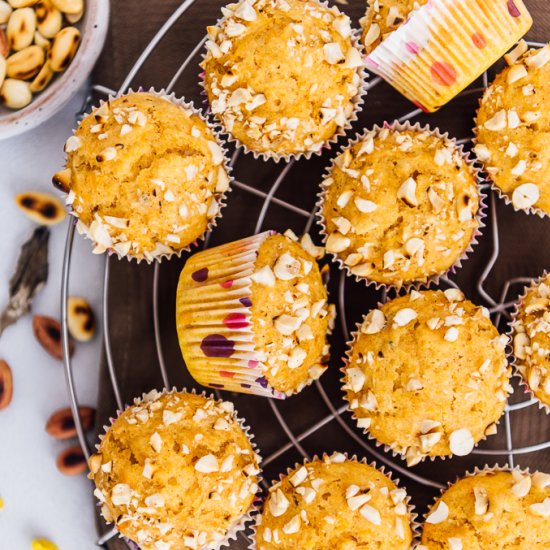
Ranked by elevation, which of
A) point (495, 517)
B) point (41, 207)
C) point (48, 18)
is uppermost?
point (48, 18)

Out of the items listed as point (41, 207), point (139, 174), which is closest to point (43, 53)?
point (41, 207)

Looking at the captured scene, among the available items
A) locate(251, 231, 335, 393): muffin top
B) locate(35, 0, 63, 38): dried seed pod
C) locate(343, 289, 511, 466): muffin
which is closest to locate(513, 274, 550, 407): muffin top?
locate(343, 289, 511, 466): muffin

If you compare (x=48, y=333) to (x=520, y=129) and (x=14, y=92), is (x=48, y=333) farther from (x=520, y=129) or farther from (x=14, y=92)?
(x=520, y=129)

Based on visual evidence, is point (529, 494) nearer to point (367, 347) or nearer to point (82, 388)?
point (367, 347)

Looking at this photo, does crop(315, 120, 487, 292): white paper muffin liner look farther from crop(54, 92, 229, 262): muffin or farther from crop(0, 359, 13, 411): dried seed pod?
crop(0, 359, 13, 411): dried seed pod

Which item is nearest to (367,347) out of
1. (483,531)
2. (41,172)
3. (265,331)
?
(265,331)

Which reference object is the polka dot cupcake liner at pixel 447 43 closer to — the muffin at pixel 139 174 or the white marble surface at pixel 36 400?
the muffin at pixel 139 174

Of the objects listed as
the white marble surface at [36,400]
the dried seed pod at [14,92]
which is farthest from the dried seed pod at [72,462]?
the dried seed pod at [14,92]
